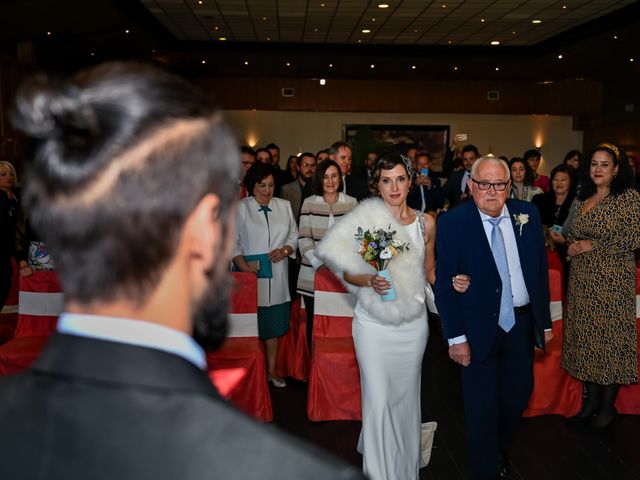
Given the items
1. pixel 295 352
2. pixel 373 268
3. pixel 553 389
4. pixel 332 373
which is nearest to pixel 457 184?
pixel 295 352

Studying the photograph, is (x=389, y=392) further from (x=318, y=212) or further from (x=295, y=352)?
(x=295, y=352)

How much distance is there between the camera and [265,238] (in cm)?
545

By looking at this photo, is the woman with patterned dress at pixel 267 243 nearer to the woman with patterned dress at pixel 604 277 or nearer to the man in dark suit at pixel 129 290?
the woman with patterned dress at pixel 604 277

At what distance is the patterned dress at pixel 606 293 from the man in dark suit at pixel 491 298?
1.03 m

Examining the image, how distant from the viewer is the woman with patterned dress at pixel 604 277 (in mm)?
4441

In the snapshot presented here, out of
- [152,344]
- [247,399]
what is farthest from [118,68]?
[247,399]

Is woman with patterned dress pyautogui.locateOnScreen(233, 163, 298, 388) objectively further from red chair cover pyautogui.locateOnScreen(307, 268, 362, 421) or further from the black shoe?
the black shoe

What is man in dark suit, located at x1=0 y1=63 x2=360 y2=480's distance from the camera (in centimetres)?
66

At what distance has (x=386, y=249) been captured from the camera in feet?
11.8

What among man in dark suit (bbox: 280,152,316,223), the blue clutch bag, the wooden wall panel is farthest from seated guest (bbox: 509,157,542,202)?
the wooden wall panel

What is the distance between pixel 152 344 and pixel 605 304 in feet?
14.2

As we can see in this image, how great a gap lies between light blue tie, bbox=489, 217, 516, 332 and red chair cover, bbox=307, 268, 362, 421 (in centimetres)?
150

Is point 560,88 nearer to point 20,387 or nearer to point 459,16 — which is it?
point 459,16

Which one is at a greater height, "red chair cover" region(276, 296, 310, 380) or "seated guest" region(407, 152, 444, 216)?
"seated guest" region(407, 152, 444, 216)
